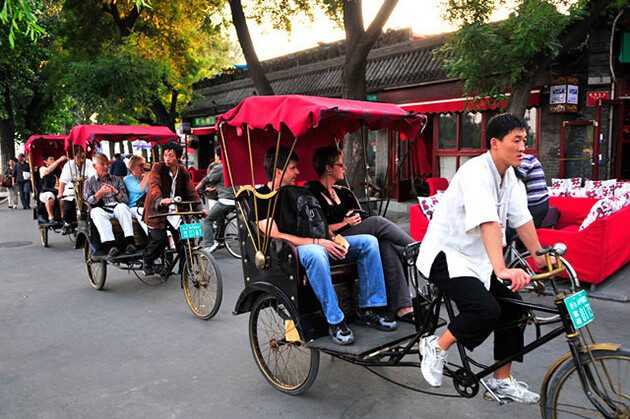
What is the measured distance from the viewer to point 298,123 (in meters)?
3.42

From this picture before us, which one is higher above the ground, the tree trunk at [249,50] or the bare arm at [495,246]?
the tree trunk at [249,50]

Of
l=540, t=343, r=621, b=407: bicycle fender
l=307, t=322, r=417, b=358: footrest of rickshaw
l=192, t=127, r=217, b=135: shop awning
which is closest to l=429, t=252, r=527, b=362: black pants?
l=540, t=343, r=621, b=407: bicycle fender

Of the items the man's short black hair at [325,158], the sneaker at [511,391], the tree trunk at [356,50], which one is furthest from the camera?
the tree trunk at [356,50]

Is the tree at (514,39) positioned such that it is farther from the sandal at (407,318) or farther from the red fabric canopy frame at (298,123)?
the sandal at (407,318)

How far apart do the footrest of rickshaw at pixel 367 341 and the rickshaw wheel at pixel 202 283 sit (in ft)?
7.56

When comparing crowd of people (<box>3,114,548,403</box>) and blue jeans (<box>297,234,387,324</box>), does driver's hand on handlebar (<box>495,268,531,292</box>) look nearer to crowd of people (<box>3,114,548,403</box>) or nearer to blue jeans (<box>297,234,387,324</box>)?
crowd of people (<box>3,114,548,403</box>)

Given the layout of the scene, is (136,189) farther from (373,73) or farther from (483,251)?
(373,73)

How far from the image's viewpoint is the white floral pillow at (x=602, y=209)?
252 inches

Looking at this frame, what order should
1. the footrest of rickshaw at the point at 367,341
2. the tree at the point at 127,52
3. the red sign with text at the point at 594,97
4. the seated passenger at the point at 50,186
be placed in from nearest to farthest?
the footrest of rickshaw at the point at 367,341 → the red sign with text at the point at 594,97 → the seated passenger at the point at 50,186 → the tree at the point at 127,52

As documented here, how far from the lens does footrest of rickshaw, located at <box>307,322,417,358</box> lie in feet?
11.0

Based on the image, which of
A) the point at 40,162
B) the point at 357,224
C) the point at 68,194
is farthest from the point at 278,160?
the point at 40,162

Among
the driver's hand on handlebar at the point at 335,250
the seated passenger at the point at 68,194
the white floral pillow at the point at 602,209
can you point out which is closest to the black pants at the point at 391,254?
the driver's hand on handlebar at the point at 335,250

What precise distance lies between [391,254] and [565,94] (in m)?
8.04

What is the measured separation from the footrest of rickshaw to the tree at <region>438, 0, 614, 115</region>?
5725 mm
